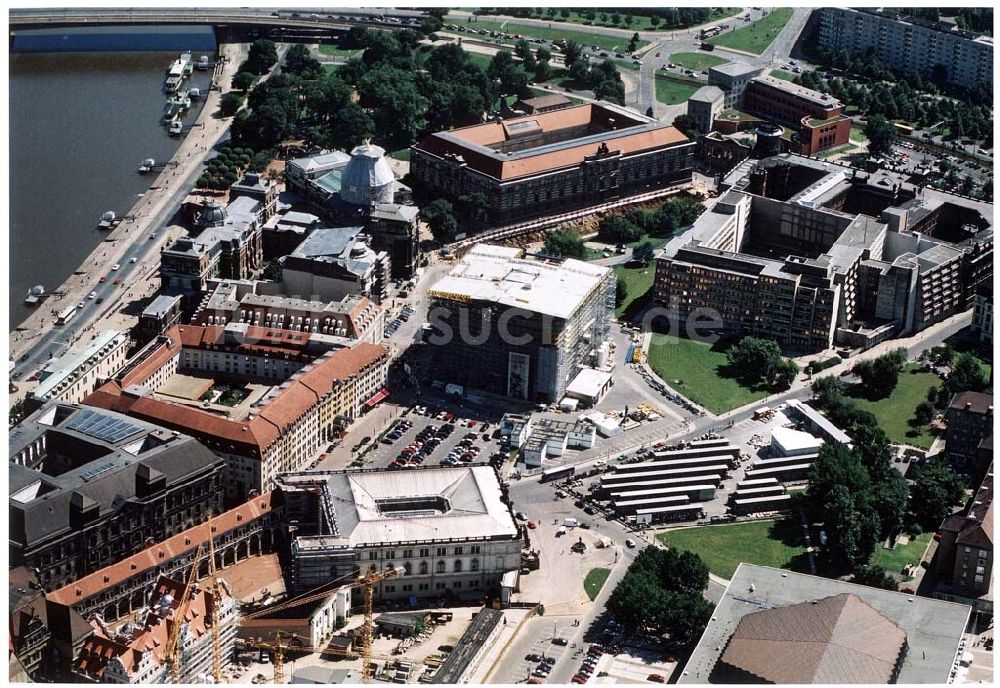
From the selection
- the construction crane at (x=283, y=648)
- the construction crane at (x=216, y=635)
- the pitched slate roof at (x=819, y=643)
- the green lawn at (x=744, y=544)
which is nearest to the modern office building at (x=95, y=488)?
the construction crane at (x=216, y=635)

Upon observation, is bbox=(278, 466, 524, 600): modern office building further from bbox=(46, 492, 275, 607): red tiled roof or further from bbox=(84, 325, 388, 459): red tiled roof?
bbox=(84, 325, 388, 459): red tiled roof

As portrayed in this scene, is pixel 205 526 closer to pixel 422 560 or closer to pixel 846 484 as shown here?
pixel 422 560

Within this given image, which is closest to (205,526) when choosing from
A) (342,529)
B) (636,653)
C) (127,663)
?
(342,529)

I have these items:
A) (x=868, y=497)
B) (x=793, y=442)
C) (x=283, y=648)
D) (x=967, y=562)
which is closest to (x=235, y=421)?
(x=283, y=648)

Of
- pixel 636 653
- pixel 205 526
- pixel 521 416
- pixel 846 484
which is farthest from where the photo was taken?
pixel 521 416

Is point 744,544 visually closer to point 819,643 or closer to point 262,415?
point 819,643

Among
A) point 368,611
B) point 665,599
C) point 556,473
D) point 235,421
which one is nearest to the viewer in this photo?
point 368,611

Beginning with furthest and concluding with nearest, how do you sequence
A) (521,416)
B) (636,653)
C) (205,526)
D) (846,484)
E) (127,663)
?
(521,416) → (846,484) → (205,526) → (636,653) → (127,663)
